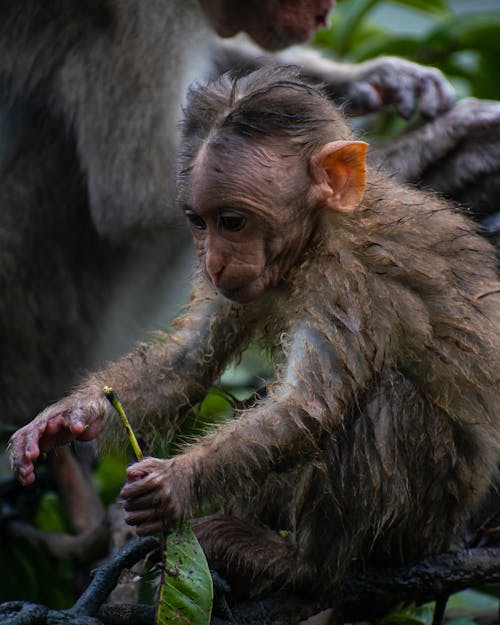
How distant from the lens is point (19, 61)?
13.3ft

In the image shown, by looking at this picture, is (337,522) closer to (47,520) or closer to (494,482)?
(494,482)

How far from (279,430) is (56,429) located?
0.46 m

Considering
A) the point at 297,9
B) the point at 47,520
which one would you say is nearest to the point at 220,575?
the point at 47,520

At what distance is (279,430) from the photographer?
210 centimetres

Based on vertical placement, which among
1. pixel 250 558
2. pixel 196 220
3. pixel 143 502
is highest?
pixel 196 220

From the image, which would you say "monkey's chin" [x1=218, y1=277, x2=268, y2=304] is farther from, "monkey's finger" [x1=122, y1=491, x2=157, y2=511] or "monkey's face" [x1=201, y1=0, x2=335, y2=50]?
"monkey's face" [x1=201, y1=0, x2=335, y2=50]

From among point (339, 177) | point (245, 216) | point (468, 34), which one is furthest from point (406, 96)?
point (245, 216)

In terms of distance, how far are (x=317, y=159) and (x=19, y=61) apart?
213 centimetres

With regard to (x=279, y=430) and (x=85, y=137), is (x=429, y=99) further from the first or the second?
(x=279, y=430)

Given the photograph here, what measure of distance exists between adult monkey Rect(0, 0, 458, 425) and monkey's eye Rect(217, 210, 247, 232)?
175cm

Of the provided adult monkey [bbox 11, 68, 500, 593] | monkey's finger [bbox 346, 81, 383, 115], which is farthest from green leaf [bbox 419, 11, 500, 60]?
adult monkey [bbox 11, 68, 500, 593]

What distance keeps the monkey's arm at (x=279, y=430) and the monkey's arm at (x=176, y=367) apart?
0.35 metres

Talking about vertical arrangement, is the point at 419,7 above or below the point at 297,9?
above

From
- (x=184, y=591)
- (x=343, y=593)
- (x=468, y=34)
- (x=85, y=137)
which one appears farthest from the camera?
(x=468, y=34)
